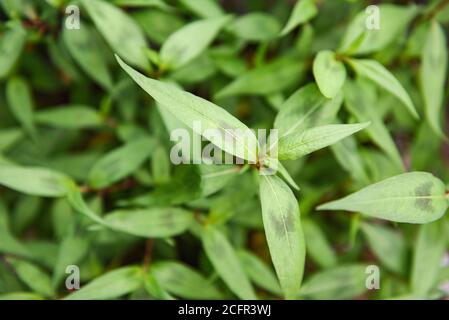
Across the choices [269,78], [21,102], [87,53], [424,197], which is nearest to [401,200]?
[424,197]

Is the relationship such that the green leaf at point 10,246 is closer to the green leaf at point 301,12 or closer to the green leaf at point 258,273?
the green leaf at point 258,273

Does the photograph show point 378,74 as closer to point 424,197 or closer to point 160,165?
point 424,197

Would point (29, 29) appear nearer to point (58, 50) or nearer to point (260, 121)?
point (58, 50)

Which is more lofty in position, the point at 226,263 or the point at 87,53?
the point at 87,53

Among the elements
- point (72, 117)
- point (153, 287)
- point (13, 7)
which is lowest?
point (153, 287)

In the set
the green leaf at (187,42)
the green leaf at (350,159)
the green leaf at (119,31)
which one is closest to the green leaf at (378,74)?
the green leaf at (350,159)

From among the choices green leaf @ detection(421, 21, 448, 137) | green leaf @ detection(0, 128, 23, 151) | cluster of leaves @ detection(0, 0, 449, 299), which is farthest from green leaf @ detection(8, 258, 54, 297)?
green leaf @ detection(421, 21, 448, 137)

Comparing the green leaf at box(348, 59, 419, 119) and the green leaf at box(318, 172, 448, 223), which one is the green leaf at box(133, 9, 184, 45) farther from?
the green leaf at box(318, 172, 448, 223)
